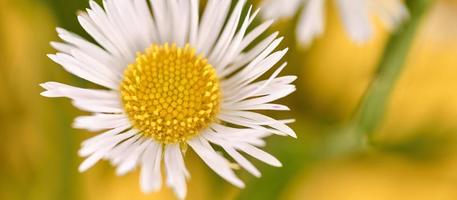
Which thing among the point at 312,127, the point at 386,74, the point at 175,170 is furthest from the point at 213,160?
the point at 312,127

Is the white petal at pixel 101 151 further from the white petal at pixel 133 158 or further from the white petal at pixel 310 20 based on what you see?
the white petal at pixel 310 20

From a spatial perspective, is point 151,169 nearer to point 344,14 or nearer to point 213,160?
point 213,160

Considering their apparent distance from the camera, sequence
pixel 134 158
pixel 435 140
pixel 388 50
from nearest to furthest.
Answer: pixel 134 158 < pixel 388 50 < pixel 435 140

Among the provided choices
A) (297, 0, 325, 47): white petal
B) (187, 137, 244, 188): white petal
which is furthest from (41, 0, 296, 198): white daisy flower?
(297, 0, 325, 47): white petal

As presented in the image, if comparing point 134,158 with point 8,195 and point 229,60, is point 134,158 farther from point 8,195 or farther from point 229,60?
point 8,195

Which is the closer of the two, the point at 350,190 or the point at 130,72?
the point at 130,72

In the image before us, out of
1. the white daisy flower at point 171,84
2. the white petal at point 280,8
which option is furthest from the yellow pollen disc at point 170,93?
the white petal at point 280,8

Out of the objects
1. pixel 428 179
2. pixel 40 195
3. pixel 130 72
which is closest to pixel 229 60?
pixel 130 72
